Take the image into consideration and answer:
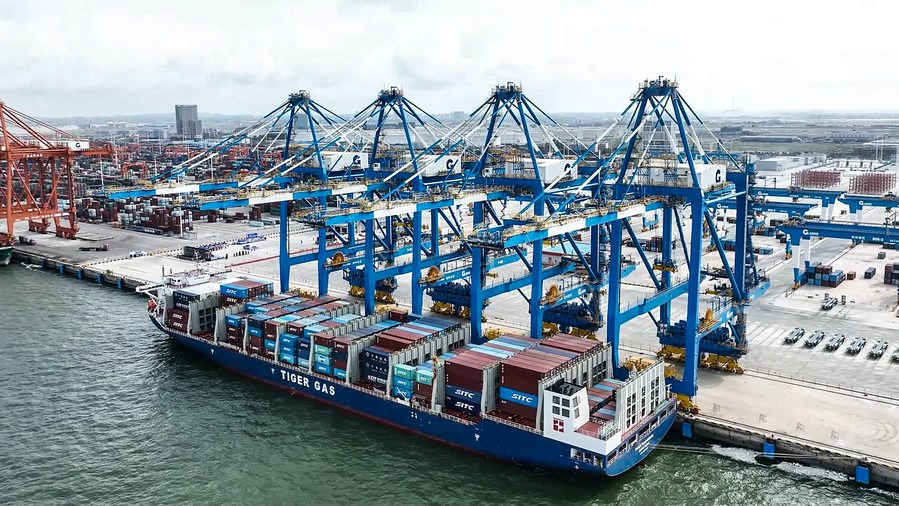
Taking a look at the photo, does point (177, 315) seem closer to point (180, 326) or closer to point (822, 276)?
point (180, 326)

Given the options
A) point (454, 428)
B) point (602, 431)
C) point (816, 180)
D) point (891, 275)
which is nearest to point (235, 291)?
point (454, 428)

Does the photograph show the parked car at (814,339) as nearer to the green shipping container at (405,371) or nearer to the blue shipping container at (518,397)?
the blue shipping container at (518,397)

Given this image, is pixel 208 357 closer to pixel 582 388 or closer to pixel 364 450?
pixel 364 450

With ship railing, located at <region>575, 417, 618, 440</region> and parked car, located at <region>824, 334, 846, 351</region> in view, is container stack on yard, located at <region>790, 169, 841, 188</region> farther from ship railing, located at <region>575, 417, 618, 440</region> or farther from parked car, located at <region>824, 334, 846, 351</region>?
ship railing, located at <region>575, 417, 618, 440</region>

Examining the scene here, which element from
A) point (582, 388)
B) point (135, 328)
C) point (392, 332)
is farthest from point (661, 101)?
point (135, 328)

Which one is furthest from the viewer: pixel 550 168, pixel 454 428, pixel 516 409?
pixel 550 168
